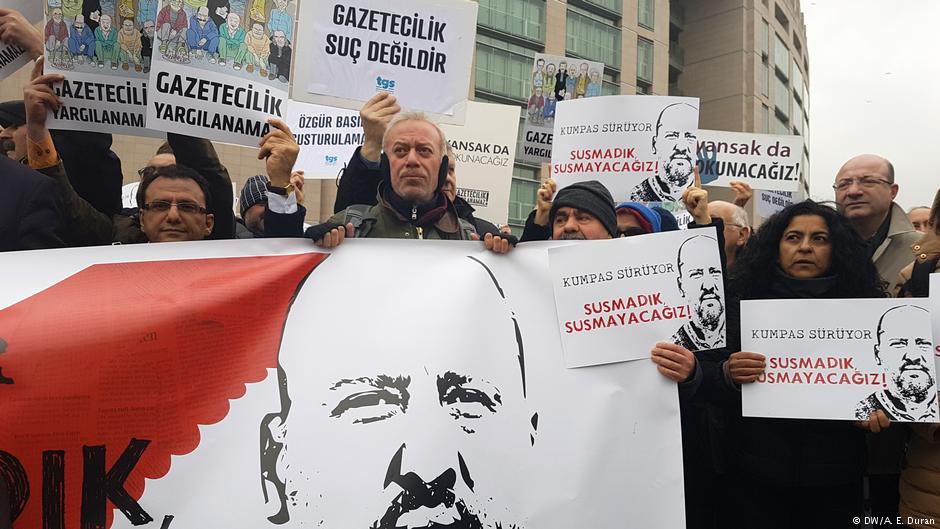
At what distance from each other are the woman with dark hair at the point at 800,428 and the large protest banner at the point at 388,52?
62.7 inches

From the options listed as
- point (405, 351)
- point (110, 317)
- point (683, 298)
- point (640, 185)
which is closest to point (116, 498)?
→ point (110, 317)

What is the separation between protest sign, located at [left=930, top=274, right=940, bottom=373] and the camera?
2574mm

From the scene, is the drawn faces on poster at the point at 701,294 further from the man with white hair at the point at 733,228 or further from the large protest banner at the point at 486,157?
the large protest banner at the point at 486,157

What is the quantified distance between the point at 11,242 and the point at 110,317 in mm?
528

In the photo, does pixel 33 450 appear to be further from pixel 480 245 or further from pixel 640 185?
pixel 640 185

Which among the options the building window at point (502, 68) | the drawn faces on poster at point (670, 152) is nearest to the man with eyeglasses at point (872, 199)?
the drawn faces on poster at point (670, 152)

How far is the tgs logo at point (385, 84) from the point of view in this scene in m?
3.57

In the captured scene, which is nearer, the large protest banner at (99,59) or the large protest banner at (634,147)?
the large protest banner at (99,59)

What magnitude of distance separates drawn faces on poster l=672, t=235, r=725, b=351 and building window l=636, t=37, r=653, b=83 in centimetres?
2936

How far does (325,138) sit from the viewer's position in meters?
5.29

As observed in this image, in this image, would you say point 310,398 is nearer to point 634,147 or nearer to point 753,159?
point 634,147

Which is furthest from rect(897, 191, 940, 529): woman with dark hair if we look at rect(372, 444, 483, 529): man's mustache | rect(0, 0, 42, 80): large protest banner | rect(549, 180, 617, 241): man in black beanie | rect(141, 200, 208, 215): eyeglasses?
rect(0, 0, 42, 80): large protest banner

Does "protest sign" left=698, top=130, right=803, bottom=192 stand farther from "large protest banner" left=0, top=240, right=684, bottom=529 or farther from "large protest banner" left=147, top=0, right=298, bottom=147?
"large protest banner" left=147, top=0, right=298, bottom=147

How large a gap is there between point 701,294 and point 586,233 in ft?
1.70
